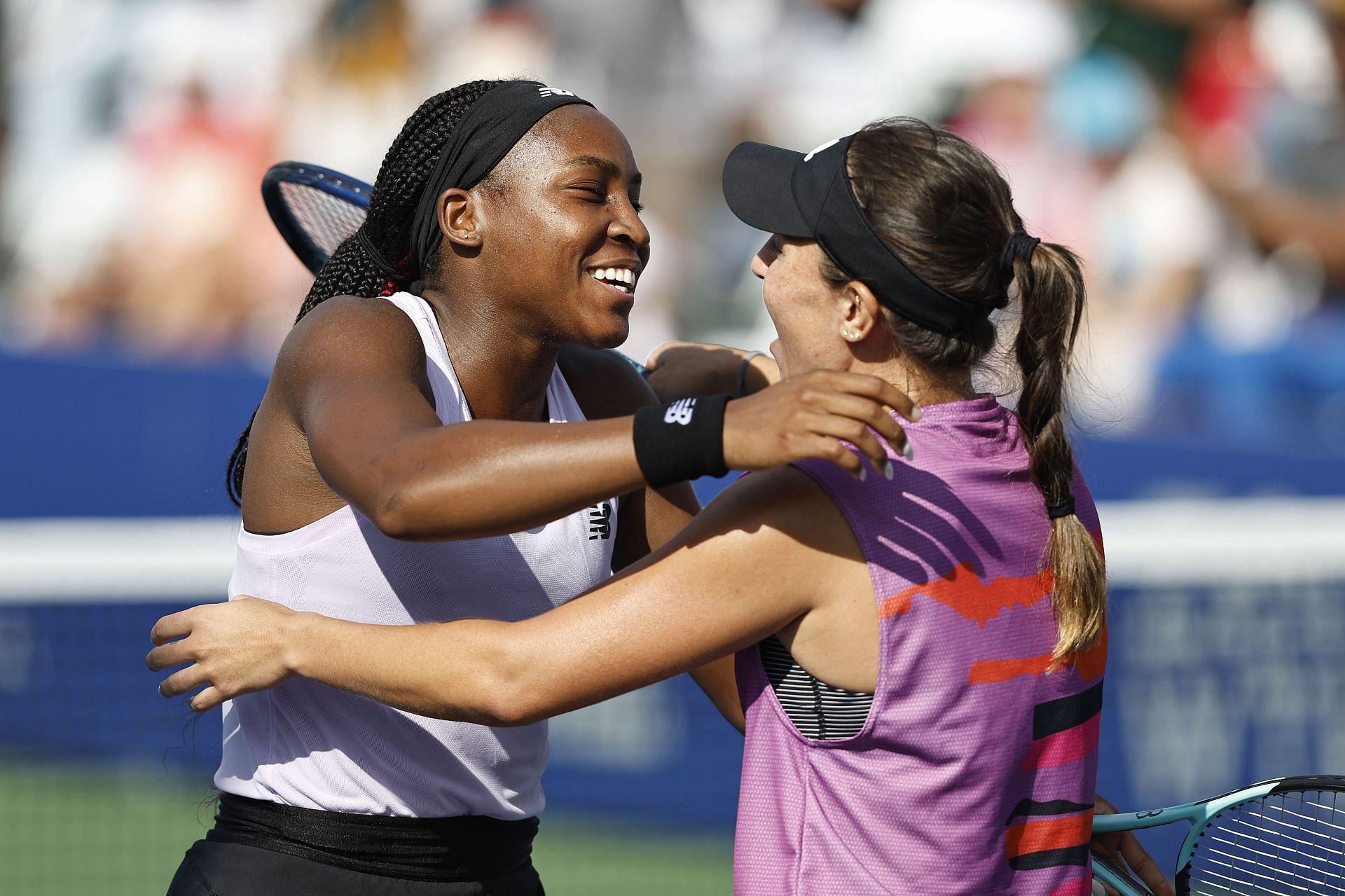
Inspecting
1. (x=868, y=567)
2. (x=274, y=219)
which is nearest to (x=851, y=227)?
(x=868, y=567)

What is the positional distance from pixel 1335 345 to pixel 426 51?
551 cm

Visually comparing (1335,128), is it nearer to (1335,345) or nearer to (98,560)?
(1335,345)

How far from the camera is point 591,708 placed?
6.41 m

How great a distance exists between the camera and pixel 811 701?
2105mm

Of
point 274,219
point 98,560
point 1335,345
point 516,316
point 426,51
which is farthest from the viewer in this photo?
point 426,51

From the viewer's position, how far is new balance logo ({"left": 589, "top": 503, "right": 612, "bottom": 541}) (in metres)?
2.73

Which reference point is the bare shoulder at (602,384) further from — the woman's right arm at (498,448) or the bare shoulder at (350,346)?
the woman's right arm at (498,448)

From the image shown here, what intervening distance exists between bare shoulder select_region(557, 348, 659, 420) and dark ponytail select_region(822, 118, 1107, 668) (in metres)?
0.85

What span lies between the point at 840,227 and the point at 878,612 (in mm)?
565

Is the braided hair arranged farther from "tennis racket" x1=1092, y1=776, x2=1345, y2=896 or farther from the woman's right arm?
"tennis racket" x1=1092, y1=776, x2=1345, y2=896

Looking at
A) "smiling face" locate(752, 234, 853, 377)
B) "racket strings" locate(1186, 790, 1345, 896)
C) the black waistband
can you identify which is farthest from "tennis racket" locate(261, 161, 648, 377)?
"racket strings" locate(1186, 790, 1345, 896)

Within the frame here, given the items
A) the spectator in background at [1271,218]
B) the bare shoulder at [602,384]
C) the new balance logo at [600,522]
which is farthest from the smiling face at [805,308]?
the spectator in background at [1271,218]

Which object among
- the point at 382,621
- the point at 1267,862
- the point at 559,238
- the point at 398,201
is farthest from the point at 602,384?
the point at 1267,862

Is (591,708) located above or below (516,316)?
below
